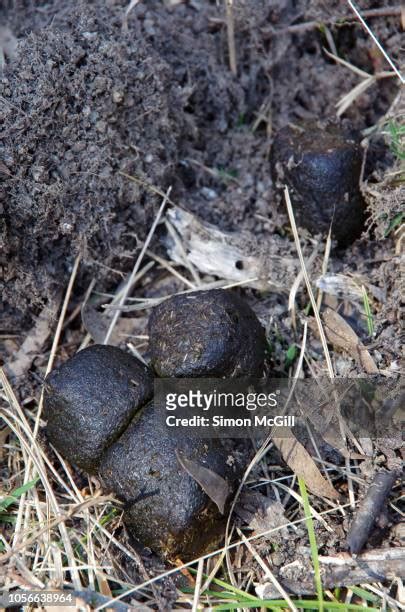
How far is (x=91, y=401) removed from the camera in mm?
2812

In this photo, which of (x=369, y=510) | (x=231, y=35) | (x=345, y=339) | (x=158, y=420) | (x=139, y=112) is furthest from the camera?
(x=231, y=35)

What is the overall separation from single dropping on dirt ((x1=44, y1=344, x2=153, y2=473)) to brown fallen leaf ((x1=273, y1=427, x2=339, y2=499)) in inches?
27.6

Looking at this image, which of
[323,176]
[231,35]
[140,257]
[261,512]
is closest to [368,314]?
[323,176]

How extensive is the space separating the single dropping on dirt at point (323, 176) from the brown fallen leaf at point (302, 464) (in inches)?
47.0

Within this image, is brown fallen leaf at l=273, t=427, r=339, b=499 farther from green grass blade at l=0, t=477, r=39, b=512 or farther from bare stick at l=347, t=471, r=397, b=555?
green grass blade at l=0, t=477, r=39, b=512

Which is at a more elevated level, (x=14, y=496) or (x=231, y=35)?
(x=231, y=35)

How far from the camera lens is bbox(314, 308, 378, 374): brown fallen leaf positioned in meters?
3.08

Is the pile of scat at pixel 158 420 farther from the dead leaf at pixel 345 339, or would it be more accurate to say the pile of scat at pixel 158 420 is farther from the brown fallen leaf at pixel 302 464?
the dead leaf at pixel 345 339

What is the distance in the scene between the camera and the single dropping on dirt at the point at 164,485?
2613 mm

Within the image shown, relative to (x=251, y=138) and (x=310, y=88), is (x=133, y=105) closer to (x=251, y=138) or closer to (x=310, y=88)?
(x=251, y=138)

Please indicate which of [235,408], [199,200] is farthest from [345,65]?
[235,408]

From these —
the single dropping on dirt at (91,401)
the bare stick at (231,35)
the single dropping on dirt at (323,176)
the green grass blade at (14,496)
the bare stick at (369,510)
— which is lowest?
the bare stick at (369,510)

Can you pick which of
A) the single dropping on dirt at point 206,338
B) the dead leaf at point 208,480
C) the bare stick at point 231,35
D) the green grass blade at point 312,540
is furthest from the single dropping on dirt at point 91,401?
the bare stick at point 231,35

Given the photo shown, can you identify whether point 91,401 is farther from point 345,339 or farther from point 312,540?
point 345,339
